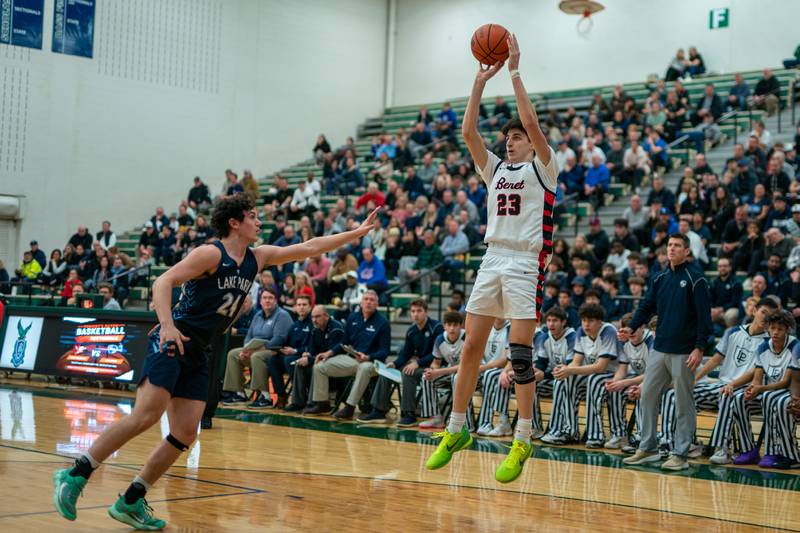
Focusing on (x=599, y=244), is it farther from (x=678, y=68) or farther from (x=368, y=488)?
(x=678, y=68)

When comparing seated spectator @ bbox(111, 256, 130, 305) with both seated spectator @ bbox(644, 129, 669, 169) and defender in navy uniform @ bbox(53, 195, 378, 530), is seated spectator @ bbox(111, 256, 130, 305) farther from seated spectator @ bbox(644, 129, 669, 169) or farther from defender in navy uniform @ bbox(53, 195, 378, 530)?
defender in navy uniform @ bbox(53, 195, 378, 530)

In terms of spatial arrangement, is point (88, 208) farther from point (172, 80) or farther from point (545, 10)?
point (545, 10)

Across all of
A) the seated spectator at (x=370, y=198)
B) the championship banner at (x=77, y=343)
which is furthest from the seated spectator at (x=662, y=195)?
the championship banner at (x=77, y=343)

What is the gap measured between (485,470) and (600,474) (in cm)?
90

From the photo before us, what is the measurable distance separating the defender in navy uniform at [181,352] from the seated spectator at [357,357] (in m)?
5.52

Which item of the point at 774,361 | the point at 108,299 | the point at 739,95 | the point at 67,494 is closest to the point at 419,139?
the point at 739,95

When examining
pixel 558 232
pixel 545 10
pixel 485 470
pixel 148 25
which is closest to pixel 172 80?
pixel 148 25

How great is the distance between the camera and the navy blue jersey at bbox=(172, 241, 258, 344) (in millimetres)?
5039

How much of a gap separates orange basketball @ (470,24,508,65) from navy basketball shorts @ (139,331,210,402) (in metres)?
2.35

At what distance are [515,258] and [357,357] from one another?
5.51 meters

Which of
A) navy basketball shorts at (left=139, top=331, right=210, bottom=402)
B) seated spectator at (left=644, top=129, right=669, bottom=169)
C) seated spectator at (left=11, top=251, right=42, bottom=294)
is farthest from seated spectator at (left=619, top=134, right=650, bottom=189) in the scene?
navy basketball shorts at (left=139, top=331, right=210, bottom=402)

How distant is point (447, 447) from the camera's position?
18.5ft

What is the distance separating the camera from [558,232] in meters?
15.9

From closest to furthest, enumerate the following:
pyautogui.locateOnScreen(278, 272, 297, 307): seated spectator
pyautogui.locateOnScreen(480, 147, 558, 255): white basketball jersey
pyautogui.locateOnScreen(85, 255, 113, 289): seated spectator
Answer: pyautogui.locateOnScreen(480, 147, 558, 255): white basketball jersey < pyautogui.locateOnScreen(278, 272, 297, 307): seated spectator < pyautogui.locateOnScreen(85, 255, 113, 289): seated spectator
